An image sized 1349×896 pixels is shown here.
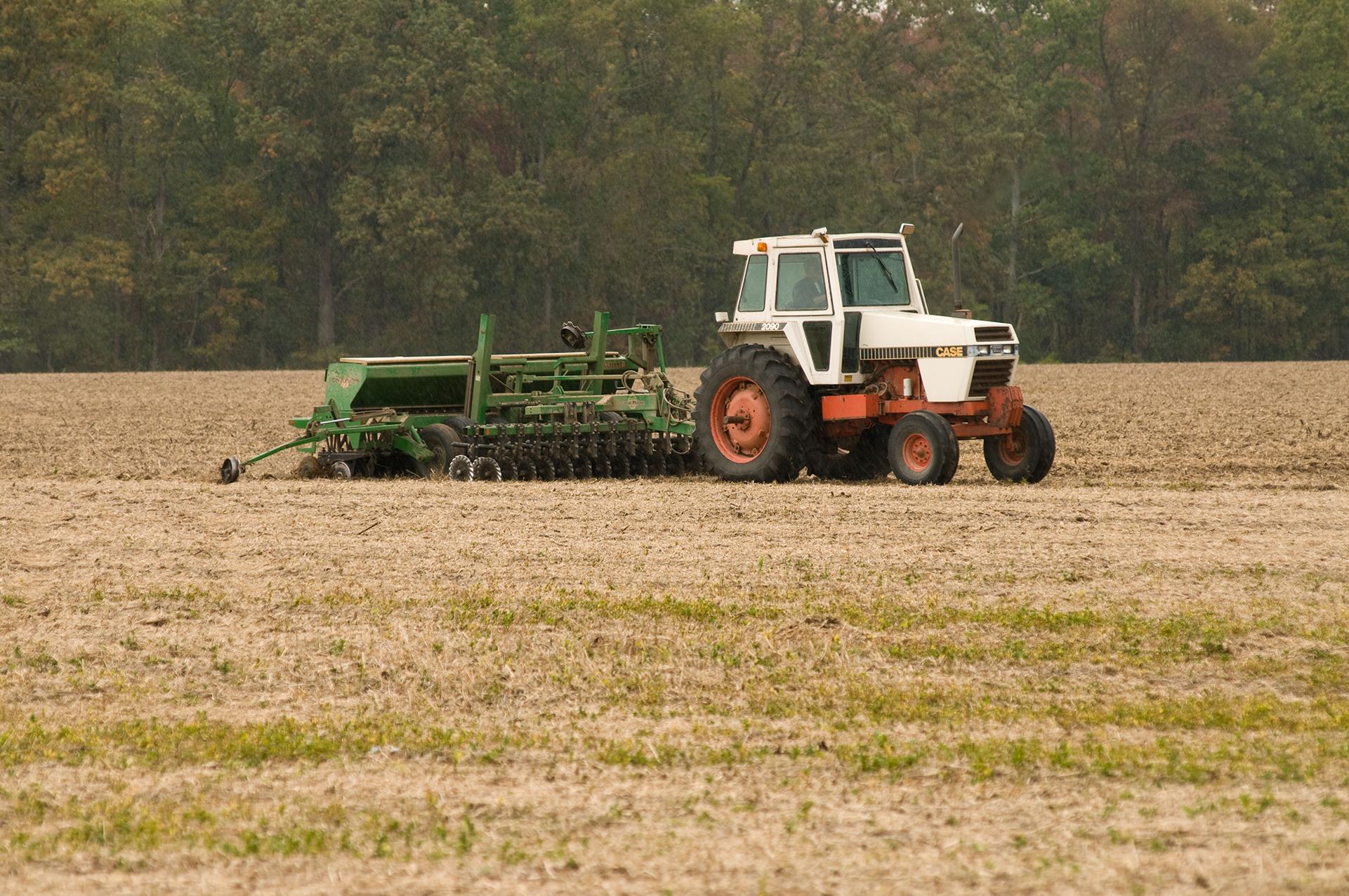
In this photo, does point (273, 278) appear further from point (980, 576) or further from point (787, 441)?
point (980, 576)

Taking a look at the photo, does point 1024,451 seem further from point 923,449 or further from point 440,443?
point 440,443

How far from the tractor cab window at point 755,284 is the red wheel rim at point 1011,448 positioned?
246 cm

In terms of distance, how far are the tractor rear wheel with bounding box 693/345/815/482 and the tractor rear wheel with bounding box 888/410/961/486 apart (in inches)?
33.7

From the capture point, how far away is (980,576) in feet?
33.7

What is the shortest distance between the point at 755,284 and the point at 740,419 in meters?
1.23

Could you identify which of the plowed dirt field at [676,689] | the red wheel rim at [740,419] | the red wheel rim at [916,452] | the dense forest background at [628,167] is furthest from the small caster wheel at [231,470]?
the dense forest background at [628,167]

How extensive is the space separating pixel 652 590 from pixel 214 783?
3.92 metres

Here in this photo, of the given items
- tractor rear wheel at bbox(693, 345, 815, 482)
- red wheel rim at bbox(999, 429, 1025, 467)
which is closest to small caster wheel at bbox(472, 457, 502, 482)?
tractor rear wheel at bbox(693, 345, 815, 482)

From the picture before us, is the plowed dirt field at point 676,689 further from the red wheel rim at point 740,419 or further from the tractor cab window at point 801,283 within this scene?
the tractor cab window at point 801,283

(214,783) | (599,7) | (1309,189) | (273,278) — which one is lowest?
(214,783)

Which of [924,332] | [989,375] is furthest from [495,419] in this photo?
[989,375]

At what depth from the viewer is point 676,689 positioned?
7953 mm

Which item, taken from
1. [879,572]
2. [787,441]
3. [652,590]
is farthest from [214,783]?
[787,441]

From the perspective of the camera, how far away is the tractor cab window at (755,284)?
15.5 meters
